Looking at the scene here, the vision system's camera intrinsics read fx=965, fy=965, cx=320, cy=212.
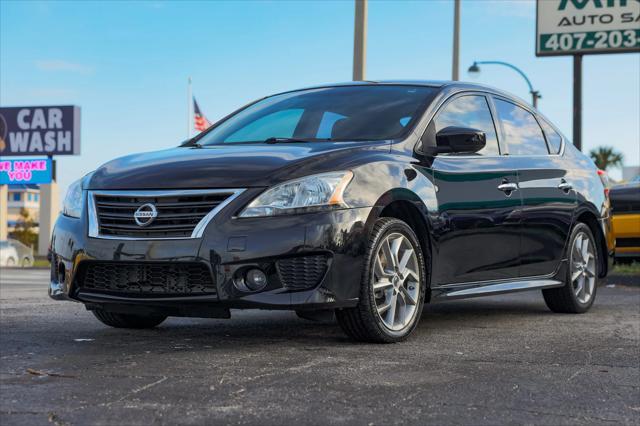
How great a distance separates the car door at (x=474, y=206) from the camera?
5730mm

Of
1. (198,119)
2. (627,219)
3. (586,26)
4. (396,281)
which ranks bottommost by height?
(396,281)

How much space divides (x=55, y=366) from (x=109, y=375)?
0.40 meters

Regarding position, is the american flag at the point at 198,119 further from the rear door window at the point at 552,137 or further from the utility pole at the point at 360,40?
the rear door window at the point at 552,137

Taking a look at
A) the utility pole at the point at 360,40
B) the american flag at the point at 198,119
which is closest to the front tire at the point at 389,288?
the utility pole at the point at 360,40

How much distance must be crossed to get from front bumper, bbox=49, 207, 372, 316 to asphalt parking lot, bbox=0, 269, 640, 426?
27cm

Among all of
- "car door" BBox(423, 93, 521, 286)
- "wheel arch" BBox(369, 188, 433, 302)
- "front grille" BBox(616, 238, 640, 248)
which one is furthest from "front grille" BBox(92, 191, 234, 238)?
"front grille" BBox(616, 238, 640, 248)

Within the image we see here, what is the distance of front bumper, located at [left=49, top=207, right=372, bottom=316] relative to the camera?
4730 mm

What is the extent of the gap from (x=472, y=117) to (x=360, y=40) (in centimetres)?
1017

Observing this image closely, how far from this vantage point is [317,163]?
5012 mm

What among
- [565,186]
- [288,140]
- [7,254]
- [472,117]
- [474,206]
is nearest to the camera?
[288,140]

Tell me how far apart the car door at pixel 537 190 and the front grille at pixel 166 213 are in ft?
8.44

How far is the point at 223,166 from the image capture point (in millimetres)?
4984

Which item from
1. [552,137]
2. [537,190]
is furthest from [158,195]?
[552,137]

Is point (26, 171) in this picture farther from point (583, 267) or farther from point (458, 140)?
point (458, 140)
